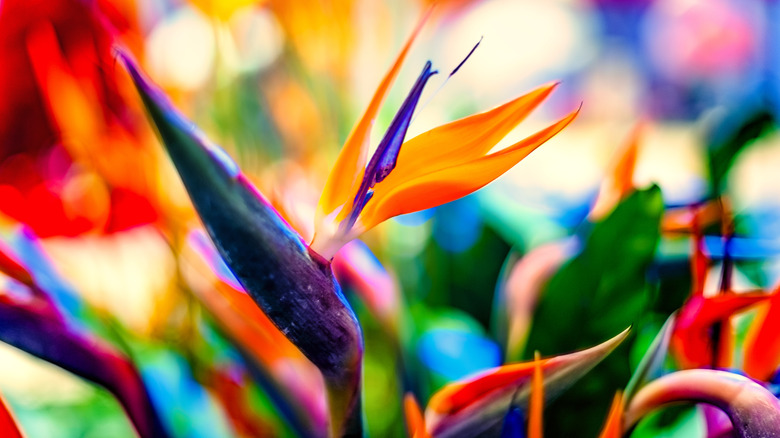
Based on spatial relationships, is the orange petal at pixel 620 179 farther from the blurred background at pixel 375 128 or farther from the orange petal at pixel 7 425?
the orange petal at pixel 7 425

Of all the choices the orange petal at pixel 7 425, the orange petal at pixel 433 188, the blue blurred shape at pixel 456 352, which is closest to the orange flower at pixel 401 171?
the orange petal at pixel 433 188

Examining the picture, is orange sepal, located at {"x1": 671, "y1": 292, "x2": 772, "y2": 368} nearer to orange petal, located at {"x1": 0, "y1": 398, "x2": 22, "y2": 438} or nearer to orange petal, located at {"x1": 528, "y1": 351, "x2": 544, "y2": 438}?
orange petal, located at {"x1": 528, "y1": 351, "x2": 544, "y2": 438}

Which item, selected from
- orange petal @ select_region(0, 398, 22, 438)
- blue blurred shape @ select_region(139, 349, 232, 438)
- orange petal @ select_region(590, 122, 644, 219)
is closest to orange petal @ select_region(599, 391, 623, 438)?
orange petal @ select_region(590, 122, 644, 219)

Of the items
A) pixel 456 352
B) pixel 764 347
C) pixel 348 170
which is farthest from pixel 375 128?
pixel 764 347

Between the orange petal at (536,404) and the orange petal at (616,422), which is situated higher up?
the orange petal at (536,404)

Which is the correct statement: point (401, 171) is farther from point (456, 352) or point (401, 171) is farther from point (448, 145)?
point (456, 352)
